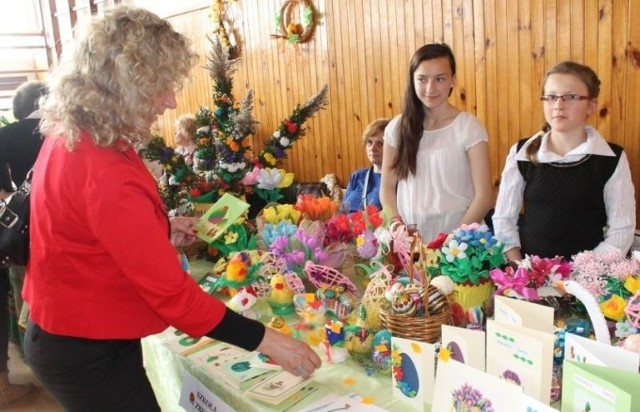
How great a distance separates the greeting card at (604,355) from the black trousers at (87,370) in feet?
2.98

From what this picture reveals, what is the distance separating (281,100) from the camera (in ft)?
16.0

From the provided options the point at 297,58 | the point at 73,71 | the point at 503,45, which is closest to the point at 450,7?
the point at 503,45

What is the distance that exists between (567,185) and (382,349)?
102 cm

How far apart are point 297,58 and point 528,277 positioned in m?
3.65

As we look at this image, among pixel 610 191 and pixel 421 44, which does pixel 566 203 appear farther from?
pixel 421 44

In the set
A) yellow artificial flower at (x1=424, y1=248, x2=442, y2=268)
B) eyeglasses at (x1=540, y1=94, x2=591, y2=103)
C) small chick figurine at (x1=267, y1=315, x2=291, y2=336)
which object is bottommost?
small chick figurine at (x1=267, y1=315, x2=291, y2=336)

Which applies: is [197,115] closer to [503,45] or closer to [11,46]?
[503,45]

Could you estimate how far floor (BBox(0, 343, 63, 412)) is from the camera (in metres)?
2.96

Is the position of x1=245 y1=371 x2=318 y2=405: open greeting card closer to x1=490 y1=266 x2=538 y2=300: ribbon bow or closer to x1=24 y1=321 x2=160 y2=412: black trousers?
x1=24 y1=321 x2=160 y2=412: black trousers

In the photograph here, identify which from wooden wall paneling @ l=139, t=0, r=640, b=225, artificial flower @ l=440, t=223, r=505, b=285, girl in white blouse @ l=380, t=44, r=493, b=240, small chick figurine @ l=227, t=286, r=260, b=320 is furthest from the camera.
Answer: wooden wall paneling @ l=139, t=0, r=640, b=225

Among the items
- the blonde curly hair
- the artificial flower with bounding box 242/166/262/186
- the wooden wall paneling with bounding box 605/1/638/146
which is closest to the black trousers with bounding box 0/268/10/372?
the artificial flower with bounding box 242/166/262/186

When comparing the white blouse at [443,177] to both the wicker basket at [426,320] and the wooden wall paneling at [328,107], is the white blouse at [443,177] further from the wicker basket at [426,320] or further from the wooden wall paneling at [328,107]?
the wooden wall paneling at [328,107]

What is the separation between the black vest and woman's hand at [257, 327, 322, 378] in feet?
3.66

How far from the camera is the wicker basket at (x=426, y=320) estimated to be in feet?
3.93
